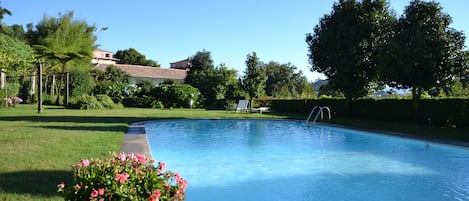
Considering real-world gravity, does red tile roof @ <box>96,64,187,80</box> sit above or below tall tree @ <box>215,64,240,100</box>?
above

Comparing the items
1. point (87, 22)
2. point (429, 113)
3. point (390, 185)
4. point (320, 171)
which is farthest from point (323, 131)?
point (87, 22)

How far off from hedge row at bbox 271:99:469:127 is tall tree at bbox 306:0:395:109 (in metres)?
1.07

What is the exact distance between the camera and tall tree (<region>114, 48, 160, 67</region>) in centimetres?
7981

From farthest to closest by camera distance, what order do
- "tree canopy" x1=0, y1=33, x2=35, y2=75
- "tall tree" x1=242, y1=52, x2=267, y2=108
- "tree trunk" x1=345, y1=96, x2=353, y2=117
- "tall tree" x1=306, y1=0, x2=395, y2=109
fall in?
"tall tree" x1=242, y1=52, x2=267, y2=108, "tree trunk" x1=345, y1=96, x2=353, y2=117, "tall tree" x1=306, y1=0, x2=395, y2=109, "tree canopy" x1=0, y1=33, x2=35, y2=75

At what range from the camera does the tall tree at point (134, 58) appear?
262 feet

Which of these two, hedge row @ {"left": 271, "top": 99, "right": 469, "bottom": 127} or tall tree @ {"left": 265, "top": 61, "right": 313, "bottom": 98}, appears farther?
tall tree @ {"left": 265, "top": 61, "right": 313, "bottom": 98}

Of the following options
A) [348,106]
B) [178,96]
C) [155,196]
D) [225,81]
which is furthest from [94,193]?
[225,81]

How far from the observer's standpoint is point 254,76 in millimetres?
29172

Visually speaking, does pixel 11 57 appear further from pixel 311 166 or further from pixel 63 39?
pixel 63 39

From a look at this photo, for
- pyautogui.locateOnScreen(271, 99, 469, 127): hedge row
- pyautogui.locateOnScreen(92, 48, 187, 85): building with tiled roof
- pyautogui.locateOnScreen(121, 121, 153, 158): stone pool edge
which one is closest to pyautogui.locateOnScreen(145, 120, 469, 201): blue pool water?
pyautogui.locateOnScreen(121, 121, 153, 158): stone pool edge

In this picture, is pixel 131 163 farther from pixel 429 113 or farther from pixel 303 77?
pixel 303 77

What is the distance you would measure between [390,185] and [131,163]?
540 centimetres

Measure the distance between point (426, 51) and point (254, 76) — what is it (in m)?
15.2

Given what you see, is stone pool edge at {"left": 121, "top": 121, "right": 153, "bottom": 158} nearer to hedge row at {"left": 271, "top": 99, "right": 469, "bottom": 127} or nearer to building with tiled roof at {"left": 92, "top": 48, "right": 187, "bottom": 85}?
hedge row at {"left": 271, "top": 99, "right": 469, "bottom": 127}
